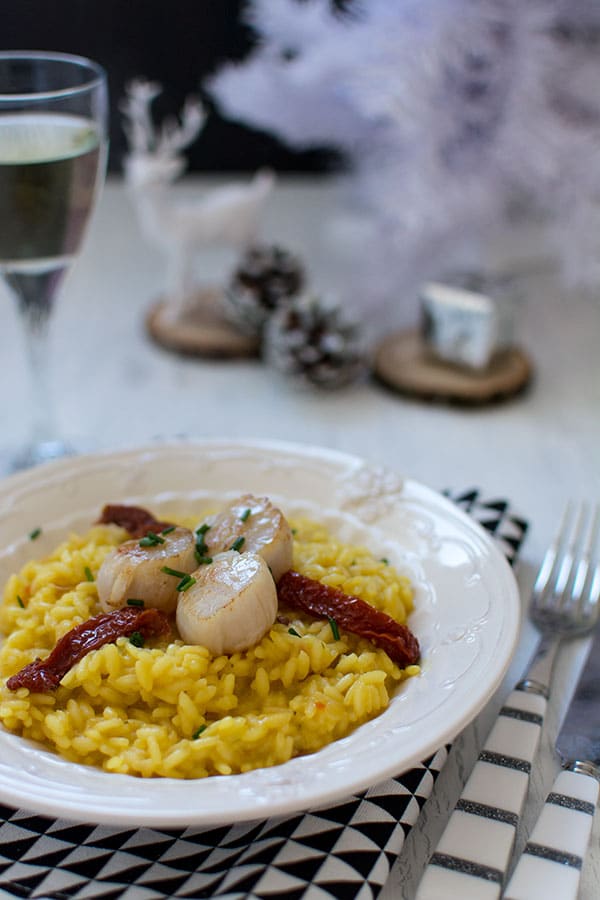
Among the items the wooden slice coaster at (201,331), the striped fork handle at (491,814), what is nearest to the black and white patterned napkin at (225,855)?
the striped fork handle at (491,814)

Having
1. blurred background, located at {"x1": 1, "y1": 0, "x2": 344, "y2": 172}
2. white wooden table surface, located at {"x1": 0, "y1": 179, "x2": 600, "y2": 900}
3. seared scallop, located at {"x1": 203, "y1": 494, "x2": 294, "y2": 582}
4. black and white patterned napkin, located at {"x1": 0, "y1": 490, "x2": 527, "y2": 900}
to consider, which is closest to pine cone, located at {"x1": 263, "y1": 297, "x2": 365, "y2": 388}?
white wooden table surface, located at {"x1": 0, "y1": 179, "x2": 600, "y2": 900}

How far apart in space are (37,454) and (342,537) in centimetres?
85

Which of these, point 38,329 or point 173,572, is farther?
point 38,329

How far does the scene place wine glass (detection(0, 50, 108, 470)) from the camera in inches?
77.4

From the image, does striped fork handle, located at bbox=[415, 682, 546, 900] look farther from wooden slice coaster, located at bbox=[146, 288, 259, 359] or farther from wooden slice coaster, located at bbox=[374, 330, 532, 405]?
wooden slice coaster, located at bbox=[146, 288, 259, 359]

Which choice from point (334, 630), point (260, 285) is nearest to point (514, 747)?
point (334, 630)

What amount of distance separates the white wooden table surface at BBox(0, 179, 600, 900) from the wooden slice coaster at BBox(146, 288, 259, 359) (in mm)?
39

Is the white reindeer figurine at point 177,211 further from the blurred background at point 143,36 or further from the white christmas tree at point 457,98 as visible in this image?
the blurred background at point 143,36

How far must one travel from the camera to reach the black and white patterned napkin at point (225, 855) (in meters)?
1.15

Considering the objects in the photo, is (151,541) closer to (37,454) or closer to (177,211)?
(37,454)

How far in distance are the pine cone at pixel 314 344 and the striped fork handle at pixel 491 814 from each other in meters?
1.33

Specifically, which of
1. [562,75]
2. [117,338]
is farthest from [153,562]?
[562,75]

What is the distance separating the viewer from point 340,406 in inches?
104

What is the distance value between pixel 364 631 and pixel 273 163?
9.98 feet
